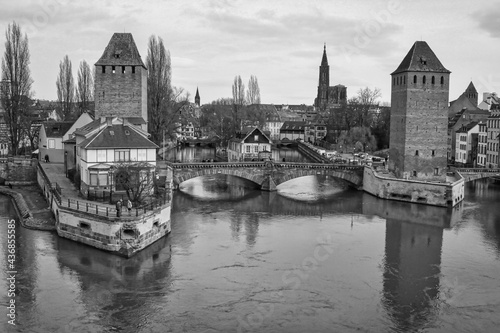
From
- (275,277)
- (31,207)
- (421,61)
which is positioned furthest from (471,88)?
(275,277)

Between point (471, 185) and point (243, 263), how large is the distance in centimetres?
3827

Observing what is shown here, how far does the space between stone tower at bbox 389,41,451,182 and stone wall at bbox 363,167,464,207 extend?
2571mm

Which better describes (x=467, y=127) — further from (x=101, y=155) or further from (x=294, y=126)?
(x=294, y=126)

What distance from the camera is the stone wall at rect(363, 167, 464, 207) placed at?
1786 inches

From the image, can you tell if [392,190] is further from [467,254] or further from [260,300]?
[260,300]

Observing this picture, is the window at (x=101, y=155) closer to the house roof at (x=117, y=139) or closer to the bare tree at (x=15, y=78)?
the house roof at (x=117, y=139)

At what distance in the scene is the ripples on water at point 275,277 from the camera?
2147 centimetres

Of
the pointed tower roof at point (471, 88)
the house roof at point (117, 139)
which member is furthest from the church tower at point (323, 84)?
the house roof at point (117, 139)

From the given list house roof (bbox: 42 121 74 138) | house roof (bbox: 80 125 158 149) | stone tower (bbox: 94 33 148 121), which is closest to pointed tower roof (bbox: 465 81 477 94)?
stone tower (bbox: 94 33 148 121)

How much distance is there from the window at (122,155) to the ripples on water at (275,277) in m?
5.33

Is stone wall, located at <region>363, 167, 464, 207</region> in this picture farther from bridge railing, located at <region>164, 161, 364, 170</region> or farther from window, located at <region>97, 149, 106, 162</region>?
window, located at <region>97, 149, 106, 162</region>

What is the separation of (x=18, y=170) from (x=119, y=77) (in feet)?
44.4

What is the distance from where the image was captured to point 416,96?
1948 inches

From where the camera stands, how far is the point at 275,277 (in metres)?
26.3
